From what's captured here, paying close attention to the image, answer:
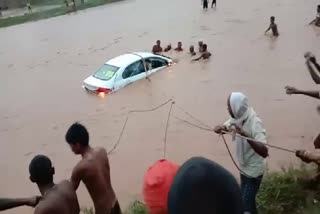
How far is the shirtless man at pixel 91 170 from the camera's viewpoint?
4.48m

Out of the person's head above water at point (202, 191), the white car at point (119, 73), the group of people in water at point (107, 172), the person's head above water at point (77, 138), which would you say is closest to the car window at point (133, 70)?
the white car at point (119, 73)

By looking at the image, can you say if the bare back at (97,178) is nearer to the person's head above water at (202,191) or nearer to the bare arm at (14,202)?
the bare arm at (14,202)

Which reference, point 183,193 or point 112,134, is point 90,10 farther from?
point 183,193

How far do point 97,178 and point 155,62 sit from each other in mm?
11627

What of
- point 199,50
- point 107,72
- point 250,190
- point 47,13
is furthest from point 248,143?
point 47,13

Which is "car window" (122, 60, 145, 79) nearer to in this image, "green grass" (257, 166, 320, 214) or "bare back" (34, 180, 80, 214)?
"green grass" (257, 166, 320, 214)

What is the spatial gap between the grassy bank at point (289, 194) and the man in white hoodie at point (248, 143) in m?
0.63

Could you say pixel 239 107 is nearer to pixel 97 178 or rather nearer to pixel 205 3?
pixel 97 178

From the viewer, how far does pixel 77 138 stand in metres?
4.50

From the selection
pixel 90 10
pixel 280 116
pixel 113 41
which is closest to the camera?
pixel 280 116

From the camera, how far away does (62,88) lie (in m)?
16.6

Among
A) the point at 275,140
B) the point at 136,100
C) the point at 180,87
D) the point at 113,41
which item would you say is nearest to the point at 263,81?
the point at 180,87

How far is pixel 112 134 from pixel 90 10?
2161 centimetres

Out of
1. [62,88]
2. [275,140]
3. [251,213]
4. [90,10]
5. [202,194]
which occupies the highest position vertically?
[202,194]
